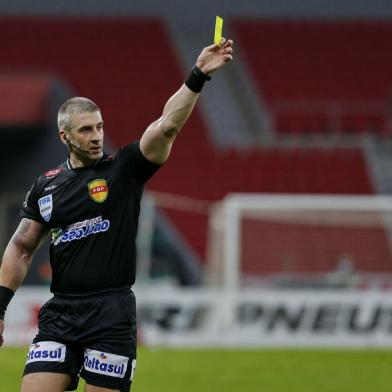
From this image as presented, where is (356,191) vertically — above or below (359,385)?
above

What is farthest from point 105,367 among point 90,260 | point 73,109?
point 73,109

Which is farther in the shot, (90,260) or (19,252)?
(19,252)

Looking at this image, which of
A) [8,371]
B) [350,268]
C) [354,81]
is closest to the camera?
[8,371]

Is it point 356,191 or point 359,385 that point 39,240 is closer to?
point 359,385

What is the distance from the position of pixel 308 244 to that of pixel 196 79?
13.1 metres

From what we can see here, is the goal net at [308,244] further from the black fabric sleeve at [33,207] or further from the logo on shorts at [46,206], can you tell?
the logo on shorts at [46,206]

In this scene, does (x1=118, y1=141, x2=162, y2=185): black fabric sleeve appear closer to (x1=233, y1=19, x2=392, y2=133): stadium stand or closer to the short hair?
the short hair

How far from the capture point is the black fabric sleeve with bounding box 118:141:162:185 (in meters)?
6.31

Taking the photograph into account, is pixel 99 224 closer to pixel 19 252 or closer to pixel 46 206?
pixel 46 206

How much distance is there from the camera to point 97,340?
638 cm

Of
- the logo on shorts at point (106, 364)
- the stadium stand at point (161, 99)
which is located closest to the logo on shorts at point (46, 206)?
the logo on shorts at point (106, 364)

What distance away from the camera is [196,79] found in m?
6.15

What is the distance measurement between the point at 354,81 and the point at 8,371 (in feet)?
55.1

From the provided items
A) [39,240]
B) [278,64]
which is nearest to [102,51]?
[278,64]
